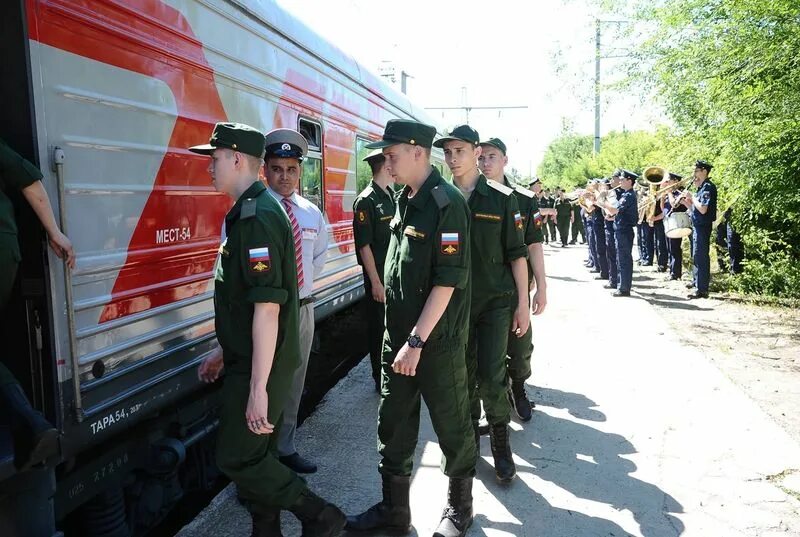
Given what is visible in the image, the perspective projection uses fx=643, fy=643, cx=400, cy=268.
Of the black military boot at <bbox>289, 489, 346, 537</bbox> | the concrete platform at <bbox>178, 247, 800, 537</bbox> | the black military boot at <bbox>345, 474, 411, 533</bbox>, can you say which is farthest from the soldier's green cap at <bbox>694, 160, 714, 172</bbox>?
the black military boot at <bbox>289, 489, 346, 537</bbox>

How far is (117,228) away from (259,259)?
75 cm

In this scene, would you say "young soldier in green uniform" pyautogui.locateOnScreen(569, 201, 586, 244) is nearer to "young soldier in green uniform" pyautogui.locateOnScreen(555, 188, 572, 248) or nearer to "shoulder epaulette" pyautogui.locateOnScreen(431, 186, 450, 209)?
"young soldier in green uniform" pyautogui.locateOnScreen(555, 188, 572, 248)

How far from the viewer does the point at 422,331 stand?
2.79 m

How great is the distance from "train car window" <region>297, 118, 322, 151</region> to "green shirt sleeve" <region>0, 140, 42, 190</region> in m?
2.84

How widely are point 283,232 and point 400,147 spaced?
69 cm

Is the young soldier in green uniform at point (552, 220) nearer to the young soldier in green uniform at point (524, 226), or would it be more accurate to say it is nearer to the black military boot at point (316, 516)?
the young soldier in green uniform at point (524, 226)

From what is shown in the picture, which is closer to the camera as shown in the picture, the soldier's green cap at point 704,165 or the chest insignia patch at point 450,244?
the chest insignia patch at point 450,244

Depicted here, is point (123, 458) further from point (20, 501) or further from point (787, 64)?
point (787, 64)

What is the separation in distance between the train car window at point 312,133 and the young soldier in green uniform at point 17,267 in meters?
2.83

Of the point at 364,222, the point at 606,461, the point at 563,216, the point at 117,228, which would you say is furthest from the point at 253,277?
the point at 563,216

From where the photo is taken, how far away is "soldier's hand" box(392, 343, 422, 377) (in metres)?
2.79

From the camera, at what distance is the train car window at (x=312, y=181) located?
5061 millimetres

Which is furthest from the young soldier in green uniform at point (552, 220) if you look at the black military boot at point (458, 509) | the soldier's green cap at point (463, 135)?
the black military boot at point (458, 509)

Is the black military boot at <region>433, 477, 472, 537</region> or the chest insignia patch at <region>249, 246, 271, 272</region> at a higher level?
the chest insignia patch at <region>249, 246, 271, 272</region>
